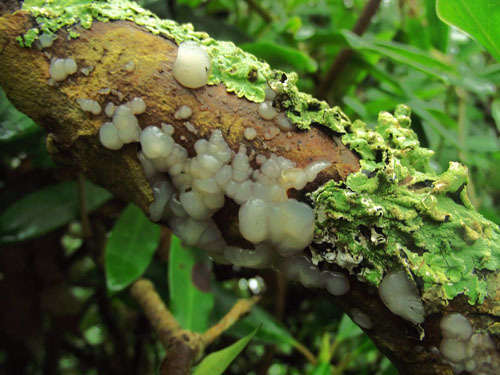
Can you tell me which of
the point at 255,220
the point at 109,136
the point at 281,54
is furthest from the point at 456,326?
the point at 281,54

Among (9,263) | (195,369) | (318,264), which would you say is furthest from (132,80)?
(9,263)

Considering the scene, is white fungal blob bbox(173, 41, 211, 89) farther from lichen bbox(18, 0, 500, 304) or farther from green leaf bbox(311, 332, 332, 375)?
green leaf bbox(311, 332, 332, 375)

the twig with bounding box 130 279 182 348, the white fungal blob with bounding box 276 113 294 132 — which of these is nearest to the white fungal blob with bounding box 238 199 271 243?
the white fungal blob with bounding box 276 113 294 132

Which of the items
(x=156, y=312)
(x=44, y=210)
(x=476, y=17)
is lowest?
(x=44, y=210)

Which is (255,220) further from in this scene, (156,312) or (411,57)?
(411,57)

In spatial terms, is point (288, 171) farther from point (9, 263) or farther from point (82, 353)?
point (82, 353)

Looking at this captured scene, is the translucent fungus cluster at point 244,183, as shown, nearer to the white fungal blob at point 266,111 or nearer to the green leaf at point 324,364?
the white fungal blob at point 266,111
